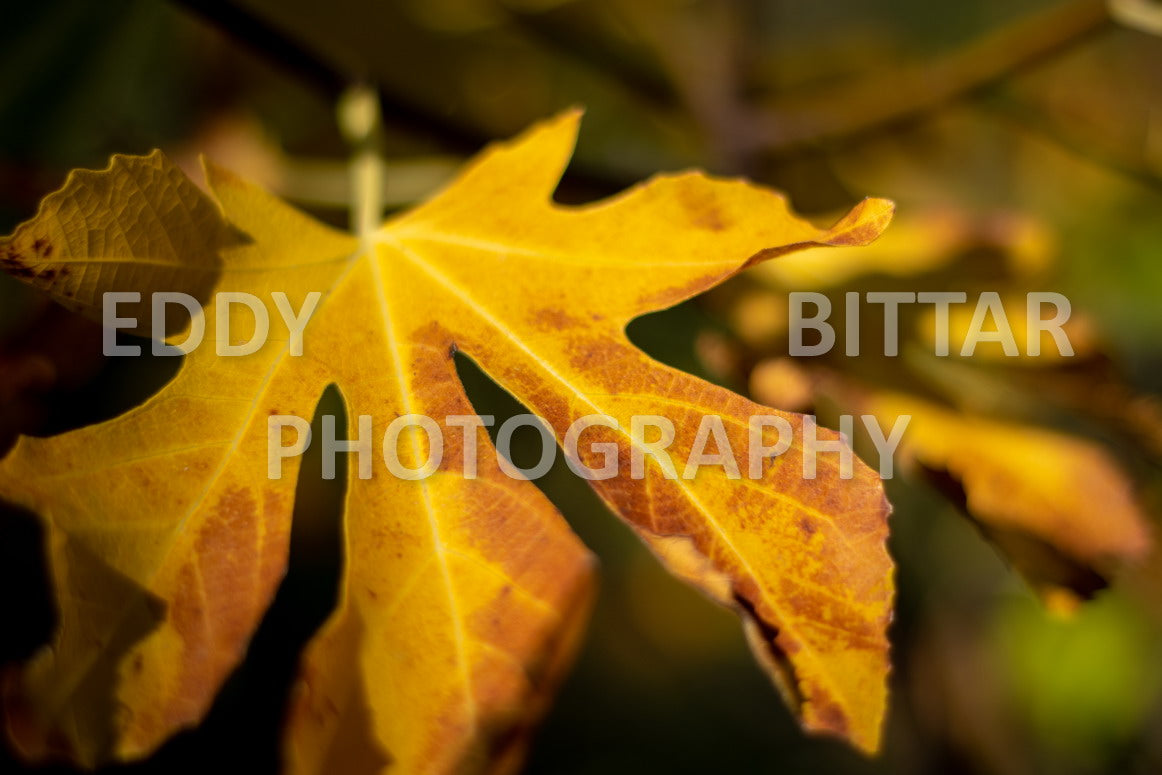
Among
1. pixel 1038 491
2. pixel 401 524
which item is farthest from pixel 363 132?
pixel 1038 491

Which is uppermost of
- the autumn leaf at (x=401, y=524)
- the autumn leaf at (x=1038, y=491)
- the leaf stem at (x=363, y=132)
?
the leaf stem at (x=363, y=132)

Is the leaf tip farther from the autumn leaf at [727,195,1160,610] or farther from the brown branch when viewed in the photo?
the brown branch

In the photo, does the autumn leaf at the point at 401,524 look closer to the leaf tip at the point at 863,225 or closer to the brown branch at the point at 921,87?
the leaf tip at the point at 863,225

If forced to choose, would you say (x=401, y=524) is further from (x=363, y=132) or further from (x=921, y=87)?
(x=921, y=87)

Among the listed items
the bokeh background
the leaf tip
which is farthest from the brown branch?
the leaf tip

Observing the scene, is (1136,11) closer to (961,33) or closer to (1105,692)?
(1105,692)

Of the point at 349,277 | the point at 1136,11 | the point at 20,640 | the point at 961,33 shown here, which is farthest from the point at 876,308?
the point at 961,33

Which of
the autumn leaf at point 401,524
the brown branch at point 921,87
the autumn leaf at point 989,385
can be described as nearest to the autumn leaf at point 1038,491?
the autumn leaf at point 989,385
